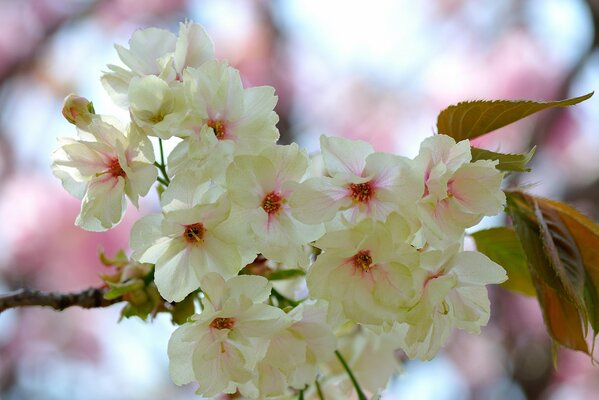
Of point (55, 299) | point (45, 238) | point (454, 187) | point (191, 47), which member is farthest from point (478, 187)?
point (45, 238)

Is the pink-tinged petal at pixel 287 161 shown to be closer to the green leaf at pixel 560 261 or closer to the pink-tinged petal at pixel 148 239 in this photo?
the pink-tinged petal at pixel 148 239

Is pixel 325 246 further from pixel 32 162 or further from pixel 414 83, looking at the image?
pixel 414 83

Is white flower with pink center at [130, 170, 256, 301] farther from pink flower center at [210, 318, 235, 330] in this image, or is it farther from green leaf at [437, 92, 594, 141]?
green leaf at [437, 92, 594, 141]

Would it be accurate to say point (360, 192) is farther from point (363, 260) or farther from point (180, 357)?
point (180, 357)

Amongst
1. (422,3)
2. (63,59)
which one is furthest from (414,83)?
(63,59)

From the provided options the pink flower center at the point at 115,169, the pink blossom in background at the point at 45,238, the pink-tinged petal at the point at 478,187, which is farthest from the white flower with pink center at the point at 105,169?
the pink blossom in background at the point at 45,238

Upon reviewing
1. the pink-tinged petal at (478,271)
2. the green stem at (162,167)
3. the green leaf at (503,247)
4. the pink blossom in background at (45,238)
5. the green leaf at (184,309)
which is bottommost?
the pink blossom in background at (45,238)
